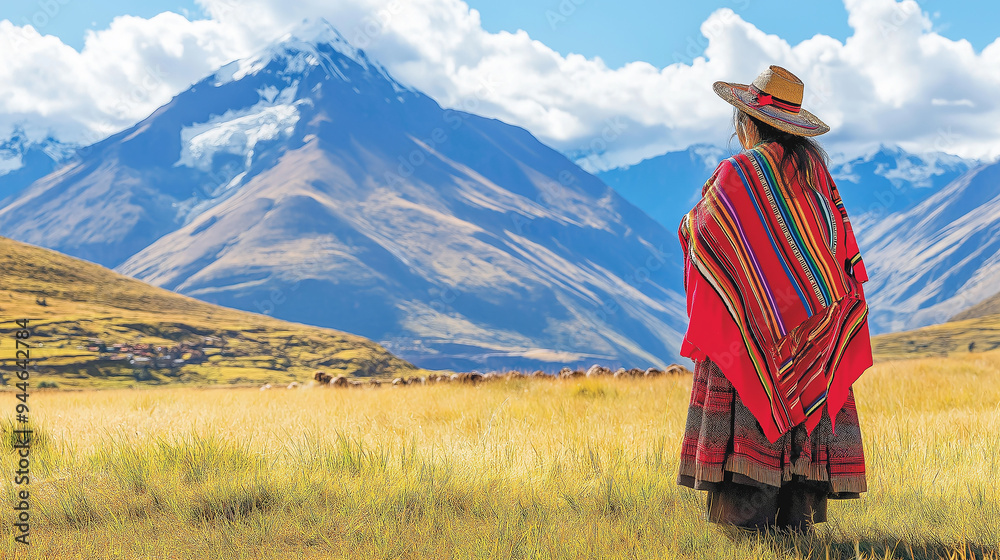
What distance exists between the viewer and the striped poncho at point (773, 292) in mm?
3906

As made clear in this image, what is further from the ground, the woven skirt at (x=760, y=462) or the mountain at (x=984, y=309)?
the mountain at (x=984, y=309)

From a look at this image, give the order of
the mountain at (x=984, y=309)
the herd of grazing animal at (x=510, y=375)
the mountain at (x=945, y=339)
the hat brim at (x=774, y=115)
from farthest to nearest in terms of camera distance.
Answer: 1. the mountain at (x=984, y=309)
2. the mountain at (x=945, y=339)
3. the herd of grazing animal at (x=510, y=375)
4. the hat brim at (x=774, y=115)

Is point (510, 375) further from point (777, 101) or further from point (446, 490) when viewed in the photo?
point (777, 101)

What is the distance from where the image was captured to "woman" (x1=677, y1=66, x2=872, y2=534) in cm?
389

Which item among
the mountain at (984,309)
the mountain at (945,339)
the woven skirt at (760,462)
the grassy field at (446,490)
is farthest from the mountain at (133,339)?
the mountain at (984,309)

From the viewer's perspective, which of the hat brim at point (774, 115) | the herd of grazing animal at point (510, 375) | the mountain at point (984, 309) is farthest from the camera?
the mountain at point (984, 309)

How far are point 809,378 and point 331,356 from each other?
80.1 metres

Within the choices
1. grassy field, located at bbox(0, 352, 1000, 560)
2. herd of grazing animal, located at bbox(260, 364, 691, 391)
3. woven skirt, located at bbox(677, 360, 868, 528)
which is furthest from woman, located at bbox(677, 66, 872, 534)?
herd of grazing animal, located at bbox(260, 364, 691, 391)

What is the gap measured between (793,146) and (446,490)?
10.0 ft

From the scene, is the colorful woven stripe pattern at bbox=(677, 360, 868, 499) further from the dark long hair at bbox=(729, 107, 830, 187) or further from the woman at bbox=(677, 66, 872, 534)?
the dark long hair at bbox=(729, 107, 830, 187)

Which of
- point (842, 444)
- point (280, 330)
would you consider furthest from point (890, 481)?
point (280, 330)

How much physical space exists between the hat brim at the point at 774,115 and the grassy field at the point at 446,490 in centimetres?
228

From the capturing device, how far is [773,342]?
13.0 ft

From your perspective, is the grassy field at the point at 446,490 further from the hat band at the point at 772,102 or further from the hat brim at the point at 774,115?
the hat band at the point at 772,102
